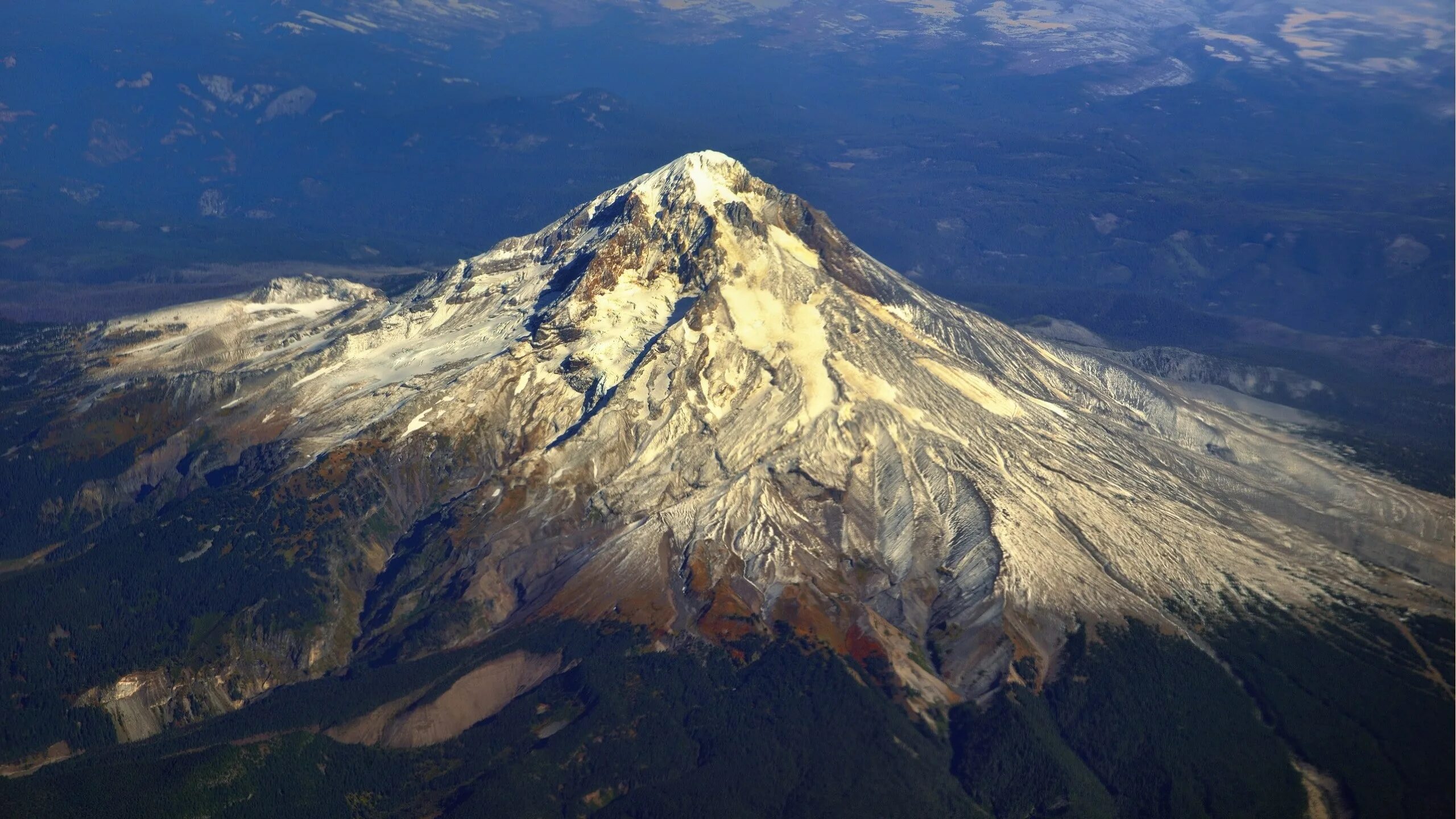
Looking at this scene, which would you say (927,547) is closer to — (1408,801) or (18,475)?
(1408,801)

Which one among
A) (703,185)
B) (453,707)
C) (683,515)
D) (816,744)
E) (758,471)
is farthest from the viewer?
(703,185)

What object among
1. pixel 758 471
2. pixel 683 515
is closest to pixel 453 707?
pixel 683 515

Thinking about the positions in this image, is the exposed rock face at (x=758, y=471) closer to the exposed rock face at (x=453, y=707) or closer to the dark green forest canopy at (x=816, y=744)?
the dark green forest canopy at (x=816, y=744)

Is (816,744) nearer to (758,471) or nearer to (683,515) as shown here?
(683,515)

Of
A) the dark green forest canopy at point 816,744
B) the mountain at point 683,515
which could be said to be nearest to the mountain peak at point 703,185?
the mountain at point 683,515

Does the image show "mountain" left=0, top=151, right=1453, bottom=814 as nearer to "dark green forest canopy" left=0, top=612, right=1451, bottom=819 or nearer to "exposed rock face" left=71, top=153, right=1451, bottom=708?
"exposed rock face" left=71, top=153, right=1451, bottom=708

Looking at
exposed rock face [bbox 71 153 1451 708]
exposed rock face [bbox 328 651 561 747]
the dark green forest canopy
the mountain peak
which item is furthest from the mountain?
the dark green forest canopy

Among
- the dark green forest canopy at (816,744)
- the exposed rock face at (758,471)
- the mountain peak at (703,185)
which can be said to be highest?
the mountain peak at (703,185)
